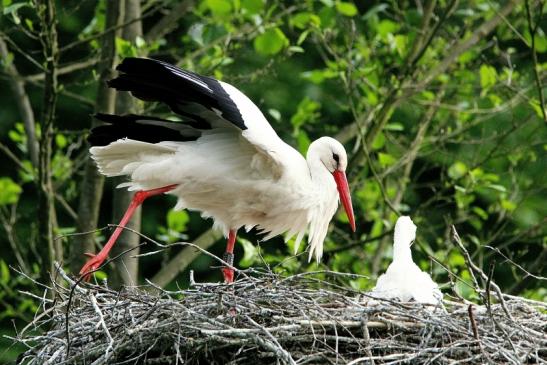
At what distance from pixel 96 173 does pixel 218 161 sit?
160 cm

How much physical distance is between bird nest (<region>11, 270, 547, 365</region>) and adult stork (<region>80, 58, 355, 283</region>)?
1.01 meters

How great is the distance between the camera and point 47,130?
8.12 meters

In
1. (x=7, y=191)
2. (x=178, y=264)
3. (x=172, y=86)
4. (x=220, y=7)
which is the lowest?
(x=178, y=264)

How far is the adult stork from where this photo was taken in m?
7.06

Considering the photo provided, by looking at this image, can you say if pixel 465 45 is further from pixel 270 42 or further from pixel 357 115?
pixel 270 42

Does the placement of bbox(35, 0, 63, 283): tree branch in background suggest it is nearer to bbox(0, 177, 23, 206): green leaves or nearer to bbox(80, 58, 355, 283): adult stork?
bbox(80, 58, 355, 283): adult stork

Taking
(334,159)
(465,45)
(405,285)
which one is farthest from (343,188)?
(465,45)

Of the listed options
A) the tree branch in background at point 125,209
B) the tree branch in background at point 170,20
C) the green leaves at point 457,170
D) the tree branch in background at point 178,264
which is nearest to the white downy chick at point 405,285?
the tree branch in background at point 125,209

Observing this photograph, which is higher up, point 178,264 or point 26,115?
point 26,115

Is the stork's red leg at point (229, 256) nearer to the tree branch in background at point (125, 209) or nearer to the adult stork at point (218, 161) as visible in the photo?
the adult stork at point (218, 161)

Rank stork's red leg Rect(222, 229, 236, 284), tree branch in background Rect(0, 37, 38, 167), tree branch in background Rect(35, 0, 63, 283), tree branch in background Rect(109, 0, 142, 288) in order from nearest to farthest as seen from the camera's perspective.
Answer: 1. stork's red leg Rect(222, 229, 236, 284)
2. tree branch in background Rect(35, 0, 63, 283)
3. tree branch in background Rect(109, 0, 142, 288)
4. tree branch in background Rect(0, 37, 38, 167)

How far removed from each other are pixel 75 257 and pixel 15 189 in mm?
1465

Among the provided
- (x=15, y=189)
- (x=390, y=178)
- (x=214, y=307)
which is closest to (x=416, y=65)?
(x=390, y=178)

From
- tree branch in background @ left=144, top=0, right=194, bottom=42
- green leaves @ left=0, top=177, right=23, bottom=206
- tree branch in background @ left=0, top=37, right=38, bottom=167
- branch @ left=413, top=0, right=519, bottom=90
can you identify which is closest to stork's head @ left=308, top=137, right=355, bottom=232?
branch @ left=413, top=0, right=519, bottom=90
